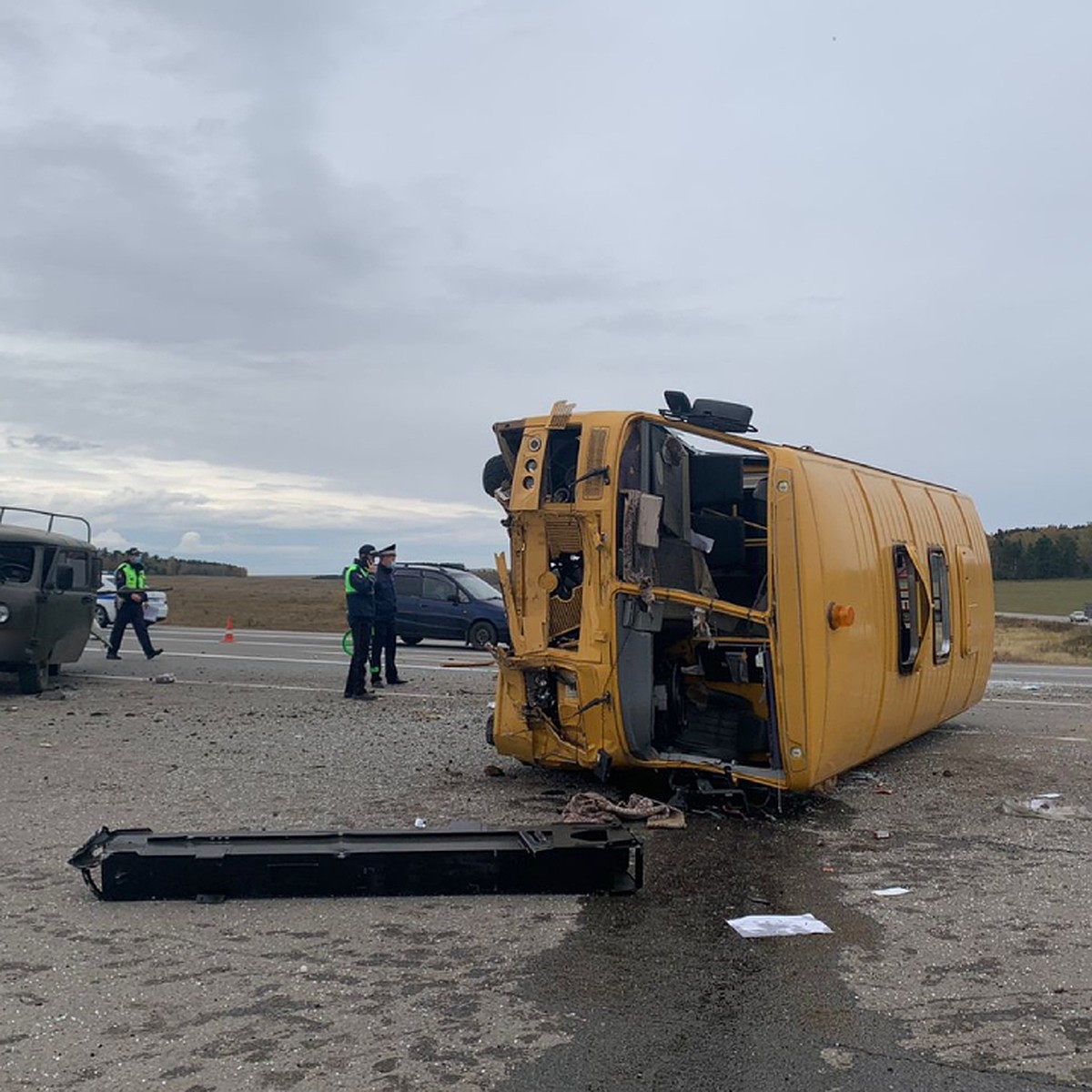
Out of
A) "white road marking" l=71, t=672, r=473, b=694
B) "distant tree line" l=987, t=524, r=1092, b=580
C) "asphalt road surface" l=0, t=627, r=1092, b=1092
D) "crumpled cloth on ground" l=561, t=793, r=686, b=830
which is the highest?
"distant tree line" l=987, t=524, r=1092, b=580

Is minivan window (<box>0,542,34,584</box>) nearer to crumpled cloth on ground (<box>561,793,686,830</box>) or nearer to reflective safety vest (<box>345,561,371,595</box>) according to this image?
reflective safety vest (<box>345,561,371,595</box>)

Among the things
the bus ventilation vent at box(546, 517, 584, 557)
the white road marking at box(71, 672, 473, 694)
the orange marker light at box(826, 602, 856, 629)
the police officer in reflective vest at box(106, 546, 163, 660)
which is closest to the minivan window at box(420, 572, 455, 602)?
the police officer in reflective vest at box(106, 546, 163, 660)

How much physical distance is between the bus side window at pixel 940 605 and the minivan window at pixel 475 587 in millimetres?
14014

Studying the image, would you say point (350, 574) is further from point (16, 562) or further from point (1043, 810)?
point (1043, 810)

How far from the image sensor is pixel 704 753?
8.30 meters

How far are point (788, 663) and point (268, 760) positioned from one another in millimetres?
4687

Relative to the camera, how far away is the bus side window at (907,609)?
8.66 m

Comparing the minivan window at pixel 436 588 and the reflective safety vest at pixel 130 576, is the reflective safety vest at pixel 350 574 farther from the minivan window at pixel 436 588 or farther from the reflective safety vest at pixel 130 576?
the minivan window at pixel 436 588

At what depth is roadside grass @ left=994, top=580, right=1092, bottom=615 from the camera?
5231 cm

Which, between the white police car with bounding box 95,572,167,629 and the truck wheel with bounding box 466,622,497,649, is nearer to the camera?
the truck wheel with bounding box 466,622,497,649

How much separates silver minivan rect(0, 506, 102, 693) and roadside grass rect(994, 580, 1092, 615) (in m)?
42.8

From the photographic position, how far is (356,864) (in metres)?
5.71

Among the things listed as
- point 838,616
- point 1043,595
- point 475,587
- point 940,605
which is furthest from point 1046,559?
point 838,616

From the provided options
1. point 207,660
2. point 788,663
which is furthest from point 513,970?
point 207,660
